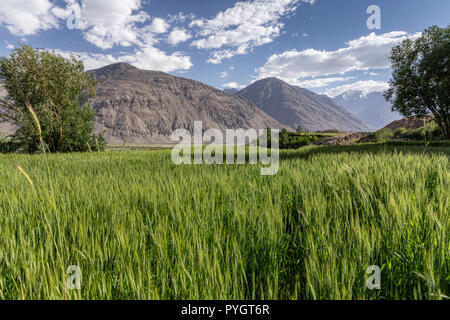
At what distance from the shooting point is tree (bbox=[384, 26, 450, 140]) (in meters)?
19.7

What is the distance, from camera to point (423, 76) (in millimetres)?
20891

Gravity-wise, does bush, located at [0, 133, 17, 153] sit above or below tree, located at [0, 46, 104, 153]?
below

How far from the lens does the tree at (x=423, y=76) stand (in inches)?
774

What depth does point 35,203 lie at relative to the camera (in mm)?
2510

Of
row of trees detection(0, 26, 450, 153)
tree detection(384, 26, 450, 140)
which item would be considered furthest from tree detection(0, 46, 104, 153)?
tree detection(384, 26, 450, 140)

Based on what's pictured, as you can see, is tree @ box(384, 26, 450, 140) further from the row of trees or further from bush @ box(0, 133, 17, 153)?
bush @ box(0, 133, 17, 153)

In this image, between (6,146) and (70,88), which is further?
(70,88)

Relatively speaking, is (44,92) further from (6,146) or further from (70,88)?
(6,146)

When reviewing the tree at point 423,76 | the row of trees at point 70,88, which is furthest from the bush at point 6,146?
the tree at point 423,76

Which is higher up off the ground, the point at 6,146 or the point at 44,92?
the point at 44,92

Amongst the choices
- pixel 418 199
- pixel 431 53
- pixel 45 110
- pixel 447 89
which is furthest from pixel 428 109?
pixel 45 110

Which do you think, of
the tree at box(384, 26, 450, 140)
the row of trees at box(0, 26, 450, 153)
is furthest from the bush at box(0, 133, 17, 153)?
the tree at box(384, 26, 450, 140)

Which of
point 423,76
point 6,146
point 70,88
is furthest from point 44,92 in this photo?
point 423,76
